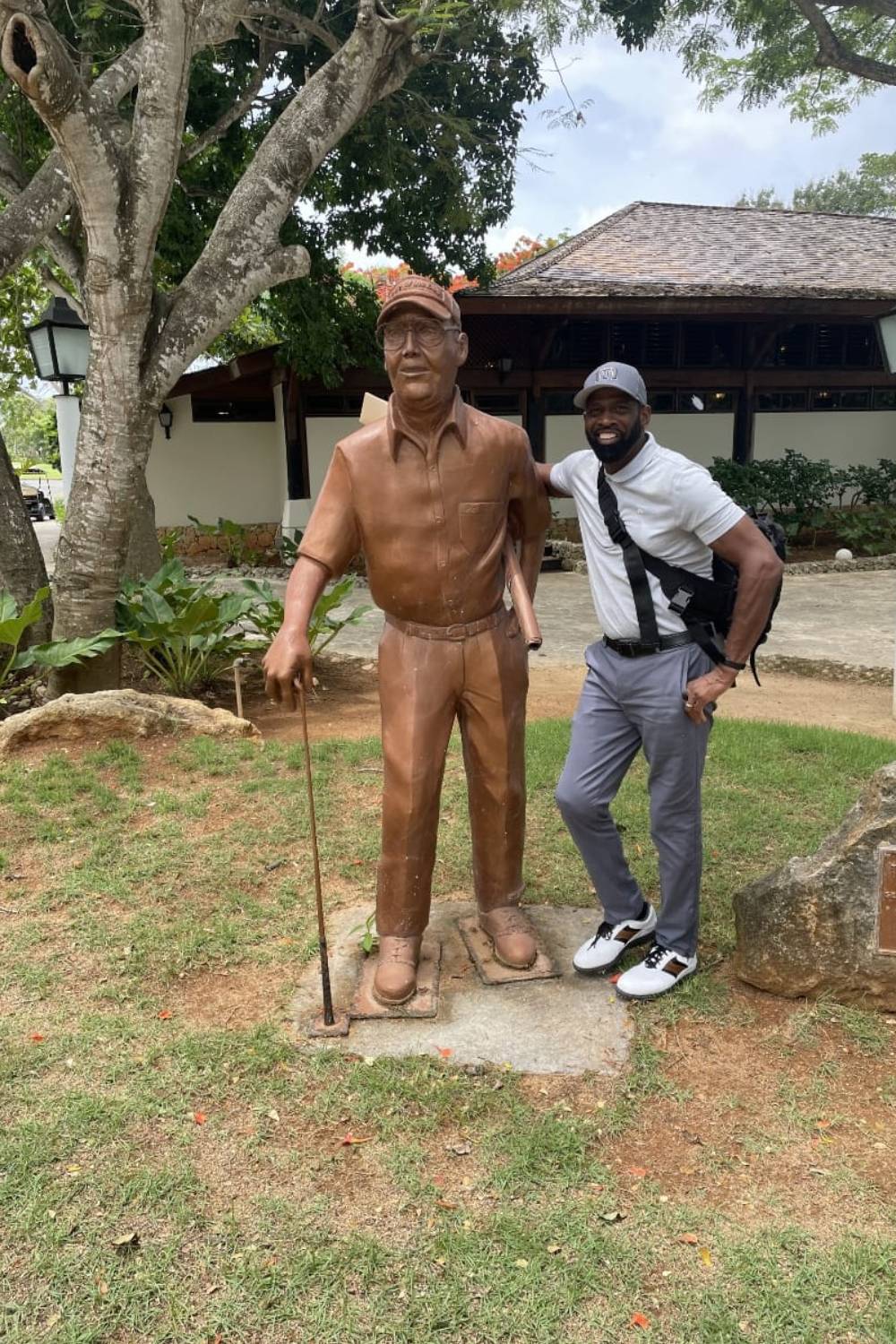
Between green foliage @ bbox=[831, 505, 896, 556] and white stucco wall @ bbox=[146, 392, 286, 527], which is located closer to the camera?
green foliage @ bbox=[831, 505, 896, 556]

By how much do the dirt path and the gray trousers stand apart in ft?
10.5

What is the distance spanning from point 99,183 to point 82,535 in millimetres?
1927

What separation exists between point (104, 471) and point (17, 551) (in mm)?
1042

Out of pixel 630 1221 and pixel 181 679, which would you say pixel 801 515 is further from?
pixel 630 1221

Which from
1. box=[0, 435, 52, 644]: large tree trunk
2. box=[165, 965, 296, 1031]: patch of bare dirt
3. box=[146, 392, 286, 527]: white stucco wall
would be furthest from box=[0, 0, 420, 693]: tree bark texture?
box=[146, 392, 286, 527]: white stucco wall

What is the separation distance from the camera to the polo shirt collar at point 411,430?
2.74 metres

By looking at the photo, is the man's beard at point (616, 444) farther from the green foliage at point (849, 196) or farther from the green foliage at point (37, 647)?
the green foliage at point (849, 196)

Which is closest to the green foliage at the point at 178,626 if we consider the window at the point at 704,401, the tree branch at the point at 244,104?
the tree branch at the point at 244,104

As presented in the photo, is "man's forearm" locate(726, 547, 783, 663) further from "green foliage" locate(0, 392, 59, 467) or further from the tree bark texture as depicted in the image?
"green foliage" locate(0, 392, 59, 467)

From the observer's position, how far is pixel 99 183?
5336 mm

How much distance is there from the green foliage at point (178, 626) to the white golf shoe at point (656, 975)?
3.97 meters

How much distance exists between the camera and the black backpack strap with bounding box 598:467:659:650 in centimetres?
271

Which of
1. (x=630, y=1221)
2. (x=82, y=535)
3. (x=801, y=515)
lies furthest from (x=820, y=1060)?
(x=801, y=515)

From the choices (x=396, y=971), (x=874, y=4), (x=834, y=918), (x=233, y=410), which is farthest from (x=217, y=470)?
(x=834, y=918)
